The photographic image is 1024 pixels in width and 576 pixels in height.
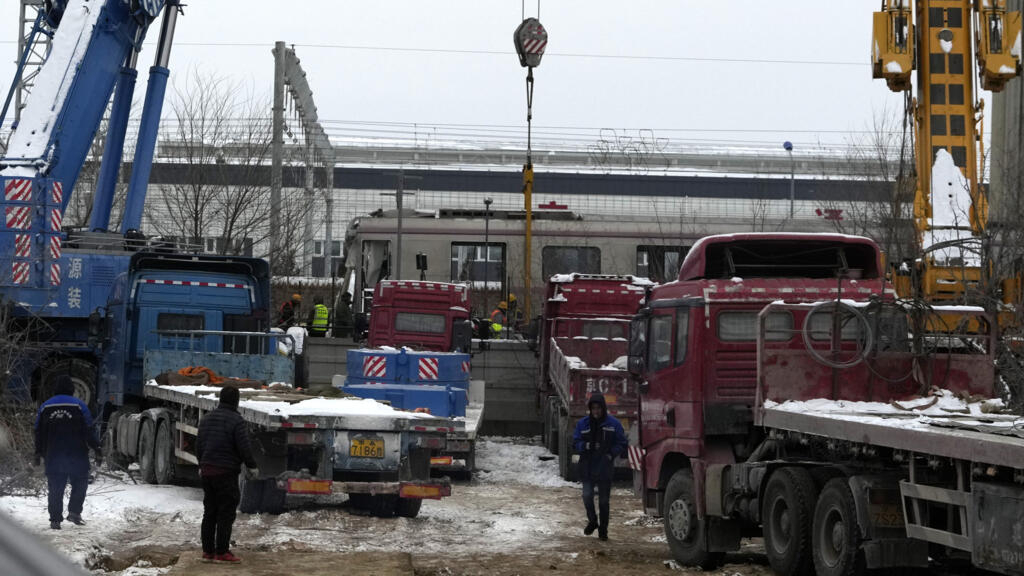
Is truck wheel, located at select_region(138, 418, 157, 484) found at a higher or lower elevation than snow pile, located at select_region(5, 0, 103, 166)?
lower

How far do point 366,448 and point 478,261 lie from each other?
24.7m

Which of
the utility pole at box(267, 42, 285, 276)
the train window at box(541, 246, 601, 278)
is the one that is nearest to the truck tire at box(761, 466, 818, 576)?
the utility pole at box(267, 42, 285, 276)

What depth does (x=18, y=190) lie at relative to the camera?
21.5m

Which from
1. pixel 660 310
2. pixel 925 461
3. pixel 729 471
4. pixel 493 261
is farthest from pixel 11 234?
pixel 493 261

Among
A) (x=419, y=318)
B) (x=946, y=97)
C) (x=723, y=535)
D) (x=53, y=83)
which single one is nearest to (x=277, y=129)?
(x=419, y=318)

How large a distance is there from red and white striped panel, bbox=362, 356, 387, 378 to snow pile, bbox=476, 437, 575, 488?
7.37ft

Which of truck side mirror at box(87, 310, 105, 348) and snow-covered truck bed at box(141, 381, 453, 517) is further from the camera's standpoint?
truck side mirror at box(87, 310, 105, 348)

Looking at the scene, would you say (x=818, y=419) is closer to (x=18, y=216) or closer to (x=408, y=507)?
(x=408, y=507)

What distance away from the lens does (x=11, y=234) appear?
21.0 m

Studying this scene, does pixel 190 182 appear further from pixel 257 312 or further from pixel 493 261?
pixel 257 312

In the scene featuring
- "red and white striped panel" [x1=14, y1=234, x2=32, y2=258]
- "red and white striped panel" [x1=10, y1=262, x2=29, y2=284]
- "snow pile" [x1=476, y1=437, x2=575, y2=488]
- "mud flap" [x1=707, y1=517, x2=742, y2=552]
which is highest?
"red and white striped panel" [x1=14, y1=234, x2=32, y2=258]

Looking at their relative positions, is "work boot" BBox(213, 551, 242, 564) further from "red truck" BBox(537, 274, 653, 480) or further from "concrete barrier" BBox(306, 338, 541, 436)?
"concrete barrier" BBox(306, 338, 541, 436)

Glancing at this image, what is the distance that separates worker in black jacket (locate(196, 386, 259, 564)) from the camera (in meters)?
10.9

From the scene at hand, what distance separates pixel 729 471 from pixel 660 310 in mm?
1858
